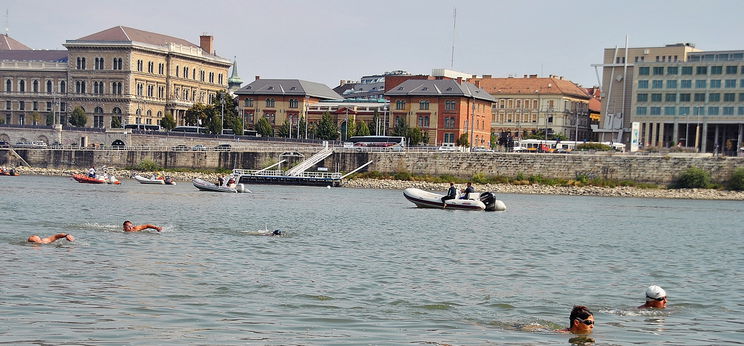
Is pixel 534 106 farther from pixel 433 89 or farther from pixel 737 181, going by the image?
pixel 737 181

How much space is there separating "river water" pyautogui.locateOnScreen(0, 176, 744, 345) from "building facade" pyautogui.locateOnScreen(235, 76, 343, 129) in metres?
91.8

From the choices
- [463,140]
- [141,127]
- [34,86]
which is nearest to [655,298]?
[463,140]

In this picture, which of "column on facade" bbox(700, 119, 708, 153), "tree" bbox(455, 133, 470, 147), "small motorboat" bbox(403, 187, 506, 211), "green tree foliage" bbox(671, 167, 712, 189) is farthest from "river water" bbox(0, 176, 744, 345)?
"column on facade" bbox(700, 119, 708, 153)

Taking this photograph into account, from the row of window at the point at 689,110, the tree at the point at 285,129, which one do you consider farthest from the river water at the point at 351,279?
the row of window at the point at 689,110

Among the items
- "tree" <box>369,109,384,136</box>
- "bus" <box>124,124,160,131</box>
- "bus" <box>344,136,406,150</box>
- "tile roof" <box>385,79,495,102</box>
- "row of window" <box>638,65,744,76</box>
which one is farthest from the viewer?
"bus" <box>124,124,160,131</box>

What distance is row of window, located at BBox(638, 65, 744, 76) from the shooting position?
140 metres

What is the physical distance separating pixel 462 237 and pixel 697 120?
4114 inches

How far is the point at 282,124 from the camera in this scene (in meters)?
152

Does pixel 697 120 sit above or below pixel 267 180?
above

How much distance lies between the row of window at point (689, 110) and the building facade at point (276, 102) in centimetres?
4689

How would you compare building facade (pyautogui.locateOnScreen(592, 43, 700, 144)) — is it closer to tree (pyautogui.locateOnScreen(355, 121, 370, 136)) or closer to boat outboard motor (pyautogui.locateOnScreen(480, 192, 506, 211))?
tree (pyautogui.locateOnScreen(355, 121, 370, 136))

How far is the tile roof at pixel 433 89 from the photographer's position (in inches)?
5620

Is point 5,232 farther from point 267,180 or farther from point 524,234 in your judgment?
point 267,180

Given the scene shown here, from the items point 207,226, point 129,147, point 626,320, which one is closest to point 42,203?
point 207,226
